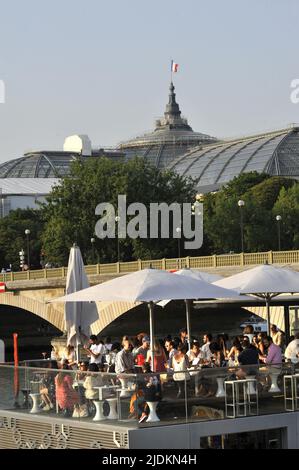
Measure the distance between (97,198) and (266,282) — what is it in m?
80.1

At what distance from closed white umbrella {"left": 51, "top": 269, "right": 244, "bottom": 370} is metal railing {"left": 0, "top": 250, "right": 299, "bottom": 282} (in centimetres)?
2768

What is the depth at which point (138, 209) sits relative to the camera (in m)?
106

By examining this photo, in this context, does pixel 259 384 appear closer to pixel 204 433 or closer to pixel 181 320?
pixel 204 433

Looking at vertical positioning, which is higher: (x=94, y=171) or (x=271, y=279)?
(x=94, y=171)

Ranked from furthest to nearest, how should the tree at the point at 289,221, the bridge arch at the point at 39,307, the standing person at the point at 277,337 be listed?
the tree at the point at 289,221, the bridge arch at the point at 39,307, the standing person at the point at 277,337

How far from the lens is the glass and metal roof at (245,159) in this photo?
171750 mm

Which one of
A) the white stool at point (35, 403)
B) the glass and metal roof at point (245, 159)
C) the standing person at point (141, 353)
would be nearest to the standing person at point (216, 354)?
the standing person at point (141, 353)

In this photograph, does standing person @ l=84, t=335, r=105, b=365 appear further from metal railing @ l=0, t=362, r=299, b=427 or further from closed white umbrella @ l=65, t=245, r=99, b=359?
metal railing @ l=0, t=362, r=299, b=427

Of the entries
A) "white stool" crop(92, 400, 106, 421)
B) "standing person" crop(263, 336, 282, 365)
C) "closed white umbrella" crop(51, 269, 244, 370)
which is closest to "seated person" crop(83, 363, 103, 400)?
"white stool" crop(92, 400, 106, 421)

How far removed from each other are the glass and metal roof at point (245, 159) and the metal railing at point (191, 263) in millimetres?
85200

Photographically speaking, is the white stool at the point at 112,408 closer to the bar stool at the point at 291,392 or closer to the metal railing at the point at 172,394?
the metal railing at the point at 172,394

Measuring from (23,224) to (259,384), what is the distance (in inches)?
4435

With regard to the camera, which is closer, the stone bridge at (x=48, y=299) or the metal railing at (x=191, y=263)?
the metal railing at (x=191, y=263)
